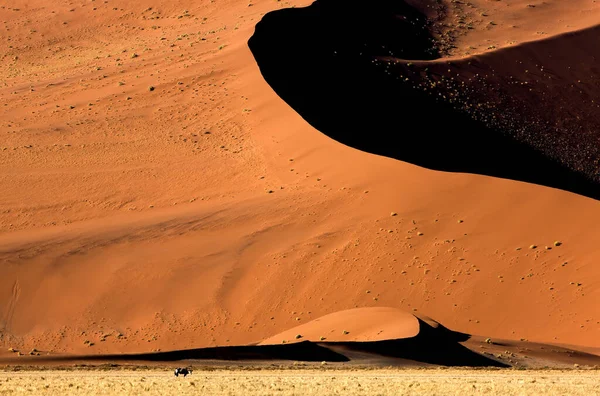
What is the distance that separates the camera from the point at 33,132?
92.1 feet

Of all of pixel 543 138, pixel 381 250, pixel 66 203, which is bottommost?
pixel 543 138

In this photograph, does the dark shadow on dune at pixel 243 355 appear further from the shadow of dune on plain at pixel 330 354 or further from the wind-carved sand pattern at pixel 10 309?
the wind-carved sand pattern at pixel 10 309

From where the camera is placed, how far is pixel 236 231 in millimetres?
22734

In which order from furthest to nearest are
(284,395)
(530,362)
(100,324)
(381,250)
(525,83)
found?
(525,83) → (381,250) → (100,324) → (530,362) → (284,395)

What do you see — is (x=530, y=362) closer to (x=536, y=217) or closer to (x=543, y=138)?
(x=536, y=217)

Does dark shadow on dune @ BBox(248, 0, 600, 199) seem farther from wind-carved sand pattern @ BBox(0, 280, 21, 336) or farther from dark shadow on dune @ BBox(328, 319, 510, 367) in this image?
dark shadow on dune @ BBox(328, 319, 510, 367)

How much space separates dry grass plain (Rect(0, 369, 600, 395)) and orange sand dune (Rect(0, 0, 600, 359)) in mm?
2793

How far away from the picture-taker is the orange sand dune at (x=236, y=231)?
20047 mm

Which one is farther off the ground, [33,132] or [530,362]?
[33,132]

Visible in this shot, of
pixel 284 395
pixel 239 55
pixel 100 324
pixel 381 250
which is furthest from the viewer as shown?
pixel 239 55

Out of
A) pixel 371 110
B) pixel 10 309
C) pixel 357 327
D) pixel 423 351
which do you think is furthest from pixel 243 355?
pixel 371 110

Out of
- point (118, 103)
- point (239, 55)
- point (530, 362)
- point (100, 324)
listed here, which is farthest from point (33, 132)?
point (530, 362)

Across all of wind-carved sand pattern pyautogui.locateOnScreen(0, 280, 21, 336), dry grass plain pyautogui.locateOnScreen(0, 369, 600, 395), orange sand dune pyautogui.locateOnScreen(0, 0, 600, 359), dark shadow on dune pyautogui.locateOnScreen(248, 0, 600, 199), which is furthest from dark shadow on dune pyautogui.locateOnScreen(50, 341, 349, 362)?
dark shadow on dune pyautogui.locateOnScreen(248, 0, 600, 199)

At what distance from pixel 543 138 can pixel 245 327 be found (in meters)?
15.9
